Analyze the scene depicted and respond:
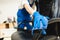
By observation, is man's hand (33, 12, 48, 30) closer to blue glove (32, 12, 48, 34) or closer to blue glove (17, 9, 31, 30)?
blue glove (32, 12, 48, 34)

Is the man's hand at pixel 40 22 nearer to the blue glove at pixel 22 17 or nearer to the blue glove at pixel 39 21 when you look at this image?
the blue glove at pixel 39 21

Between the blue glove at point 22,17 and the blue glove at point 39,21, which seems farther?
the blue glove at point 22,17

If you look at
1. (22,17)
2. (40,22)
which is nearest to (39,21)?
(40,22)

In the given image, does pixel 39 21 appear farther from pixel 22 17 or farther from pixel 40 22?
pixel 22 17

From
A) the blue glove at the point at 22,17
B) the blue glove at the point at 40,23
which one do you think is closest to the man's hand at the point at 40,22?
the blue glove at the point at 40,23

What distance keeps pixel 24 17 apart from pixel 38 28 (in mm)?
432

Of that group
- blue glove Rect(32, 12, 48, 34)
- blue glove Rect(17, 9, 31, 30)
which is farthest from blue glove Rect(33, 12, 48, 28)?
blue glove Rect(17, 9, 31, 30)

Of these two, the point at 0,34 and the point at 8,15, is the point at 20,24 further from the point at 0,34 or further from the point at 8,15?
the point at 8,15

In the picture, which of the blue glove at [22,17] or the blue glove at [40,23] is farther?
the blue glove at [22,17]

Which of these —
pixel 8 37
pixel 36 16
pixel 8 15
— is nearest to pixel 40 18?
pixel 36 16

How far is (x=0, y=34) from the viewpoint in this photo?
2.82 meters

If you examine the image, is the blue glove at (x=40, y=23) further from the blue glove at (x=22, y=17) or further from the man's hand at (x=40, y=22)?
the blue glove at (x=22, y=17)

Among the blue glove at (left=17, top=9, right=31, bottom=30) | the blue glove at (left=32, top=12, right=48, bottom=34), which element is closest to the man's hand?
the blue glove at (left=32, top=12, right=48, bottom=34)

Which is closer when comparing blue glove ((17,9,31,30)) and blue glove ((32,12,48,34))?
blue glove ((32,12,48,34))
